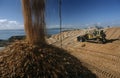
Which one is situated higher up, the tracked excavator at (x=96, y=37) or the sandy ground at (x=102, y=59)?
the tracked excavator at (x=96, y=37)

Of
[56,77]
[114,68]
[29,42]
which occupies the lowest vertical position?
[114,68]

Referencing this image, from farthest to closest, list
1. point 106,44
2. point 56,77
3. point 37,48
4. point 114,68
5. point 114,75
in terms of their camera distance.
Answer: point 106,44
point 114,68
point 114,75
point 37,48
point 56,77

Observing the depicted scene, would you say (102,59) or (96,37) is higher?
(96,37)

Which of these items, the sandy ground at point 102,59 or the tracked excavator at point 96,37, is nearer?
the sandy ground at point 102,59

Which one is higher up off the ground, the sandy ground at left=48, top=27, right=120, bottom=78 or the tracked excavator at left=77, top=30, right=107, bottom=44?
the tracked excavator at left=77, top=30, right=107, bottom=44

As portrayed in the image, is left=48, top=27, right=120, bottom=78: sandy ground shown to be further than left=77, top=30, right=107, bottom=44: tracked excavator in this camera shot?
No

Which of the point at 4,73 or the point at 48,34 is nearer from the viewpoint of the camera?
the point at 4,73

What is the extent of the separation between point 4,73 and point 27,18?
56 cm

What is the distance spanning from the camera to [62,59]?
2.02 meters

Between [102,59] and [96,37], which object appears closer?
[102,59]

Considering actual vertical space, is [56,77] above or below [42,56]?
below

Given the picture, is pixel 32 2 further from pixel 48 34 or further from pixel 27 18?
pixel 48 34

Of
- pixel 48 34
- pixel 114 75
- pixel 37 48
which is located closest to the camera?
pixel 37 48

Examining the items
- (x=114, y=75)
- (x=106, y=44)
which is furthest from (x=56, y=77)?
(x=106, y=44)
